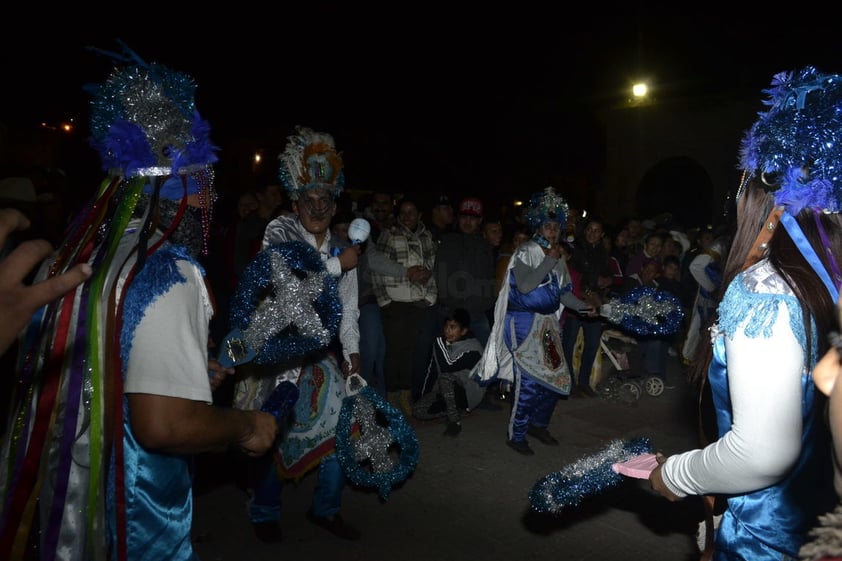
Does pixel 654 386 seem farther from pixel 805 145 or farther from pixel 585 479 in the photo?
pixel 805 145

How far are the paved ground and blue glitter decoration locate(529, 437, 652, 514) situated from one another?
158cm

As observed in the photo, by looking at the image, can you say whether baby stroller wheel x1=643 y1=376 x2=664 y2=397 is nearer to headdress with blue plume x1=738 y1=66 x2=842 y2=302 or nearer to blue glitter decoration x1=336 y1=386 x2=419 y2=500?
blue glitter decoration x1=336 y1=386 x2=419 y2=500

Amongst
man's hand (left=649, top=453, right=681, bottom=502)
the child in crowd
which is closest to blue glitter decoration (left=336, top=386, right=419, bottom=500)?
the child in crowd

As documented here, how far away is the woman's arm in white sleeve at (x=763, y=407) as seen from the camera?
A: 1.53 metres

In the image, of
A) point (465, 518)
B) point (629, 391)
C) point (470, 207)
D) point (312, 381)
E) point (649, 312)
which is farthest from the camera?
point (629, 391)

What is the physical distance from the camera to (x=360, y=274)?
6582 millimetres

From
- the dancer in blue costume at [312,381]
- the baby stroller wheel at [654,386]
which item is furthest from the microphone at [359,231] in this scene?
the baby stroller wheel at [654,386]

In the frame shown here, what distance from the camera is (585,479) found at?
2.34 meters

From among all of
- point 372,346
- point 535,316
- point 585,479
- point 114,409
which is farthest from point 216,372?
point 372,346

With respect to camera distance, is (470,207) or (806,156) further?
(470,207)

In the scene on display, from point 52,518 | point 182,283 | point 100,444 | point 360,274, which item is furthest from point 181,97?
point 360,274

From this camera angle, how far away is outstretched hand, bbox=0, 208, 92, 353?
112 centimetres

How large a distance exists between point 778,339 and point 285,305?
191 cm

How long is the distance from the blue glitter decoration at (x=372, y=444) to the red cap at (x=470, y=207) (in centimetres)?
334
